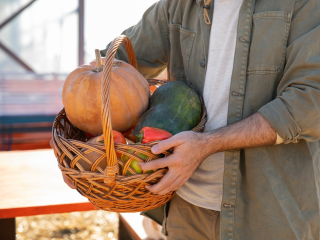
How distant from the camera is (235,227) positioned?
1398 millimetres

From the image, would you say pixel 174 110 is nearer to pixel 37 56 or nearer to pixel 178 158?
pixel 178 158

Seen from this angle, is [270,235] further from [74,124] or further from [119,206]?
[74,124]

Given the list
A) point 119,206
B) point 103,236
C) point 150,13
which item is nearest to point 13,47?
point 103,236

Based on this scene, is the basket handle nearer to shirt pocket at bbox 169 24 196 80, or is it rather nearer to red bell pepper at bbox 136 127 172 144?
red bell pepper at bbox 136 127 172 144

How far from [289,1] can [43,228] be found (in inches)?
122

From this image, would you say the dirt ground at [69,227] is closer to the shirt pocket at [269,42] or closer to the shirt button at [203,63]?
the shirt button at [203,63]

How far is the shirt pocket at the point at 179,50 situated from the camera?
5.28 feet

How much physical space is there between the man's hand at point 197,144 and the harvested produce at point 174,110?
0.49 ft

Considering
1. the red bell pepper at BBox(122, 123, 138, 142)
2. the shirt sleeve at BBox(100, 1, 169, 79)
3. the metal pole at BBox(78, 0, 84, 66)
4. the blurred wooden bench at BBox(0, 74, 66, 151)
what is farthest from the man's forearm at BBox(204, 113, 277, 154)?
the metal pole at BBox(78, 0, 84, 66)

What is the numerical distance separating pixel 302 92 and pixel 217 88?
355 millimetres

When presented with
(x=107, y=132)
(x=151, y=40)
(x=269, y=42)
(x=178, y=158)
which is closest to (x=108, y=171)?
(x=107, y=132)

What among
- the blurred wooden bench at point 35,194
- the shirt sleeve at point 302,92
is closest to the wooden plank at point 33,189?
the blurred wooden bench at point 35,194

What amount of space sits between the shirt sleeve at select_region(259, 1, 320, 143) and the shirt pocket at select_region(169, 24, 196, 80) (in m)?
0.49

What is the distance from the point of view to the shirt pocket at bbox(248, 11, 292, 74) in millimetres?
1286
